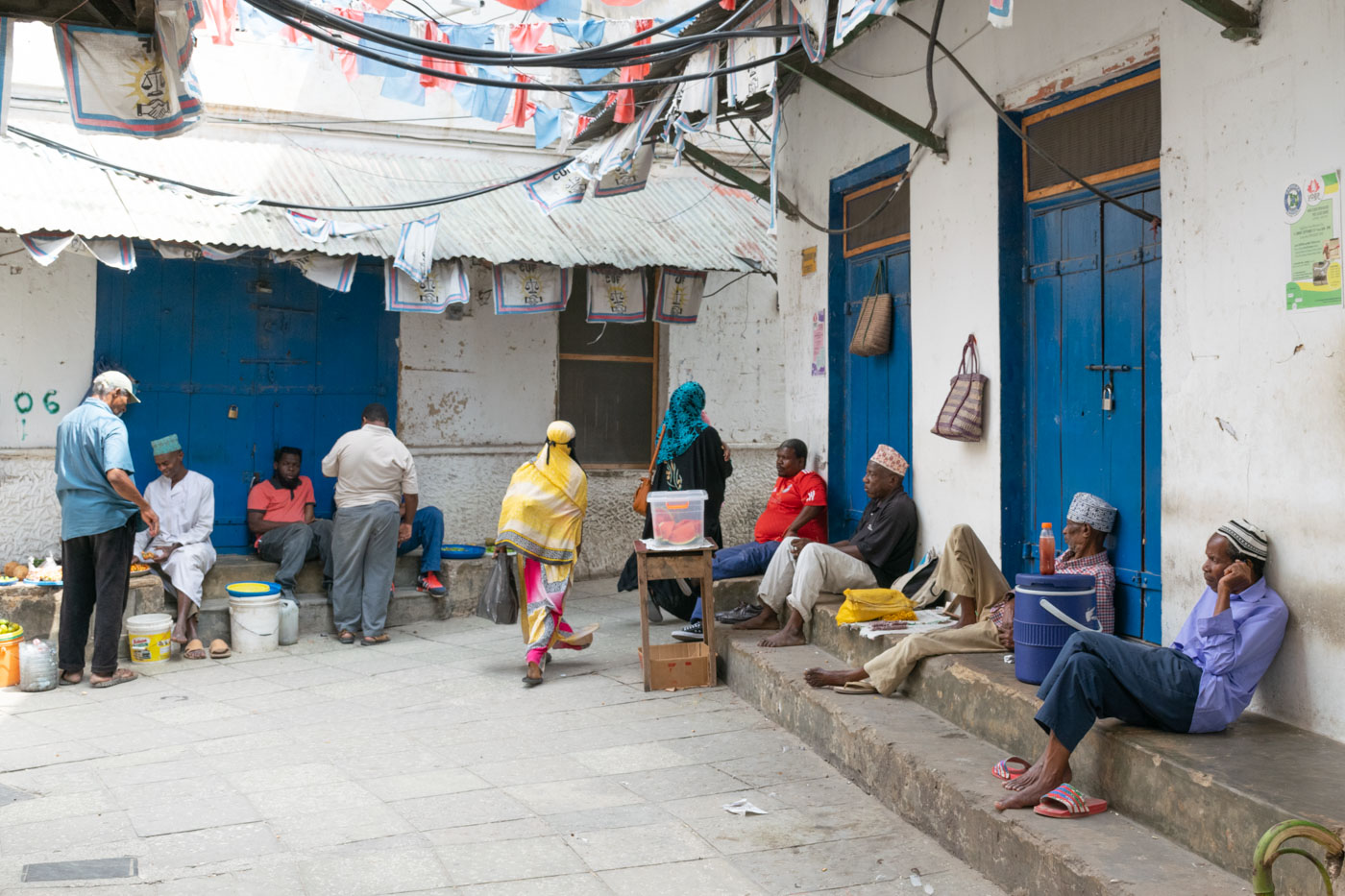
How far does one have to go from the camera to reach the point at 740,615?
7.41 meters

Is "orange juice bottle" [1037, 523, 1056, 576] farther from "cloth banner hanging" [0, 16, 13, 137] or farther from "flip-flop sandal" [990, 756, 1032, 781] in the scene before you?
"cloth banner hanging" [0, 16, 13, 137]

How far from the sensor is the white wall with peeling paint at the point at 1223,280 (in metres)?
4.07

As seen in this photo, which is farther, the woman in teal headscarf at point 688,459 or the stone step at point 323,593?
the stone step at point 323,593

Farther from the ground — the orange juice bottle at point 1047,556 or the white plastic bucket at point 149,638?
the orange juice bottle at point 1047,556

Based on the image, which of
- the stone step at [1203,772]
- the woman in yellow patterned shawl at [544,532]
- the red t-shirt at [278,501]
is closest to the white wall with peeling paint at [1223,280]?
the stone step at [1203,772]

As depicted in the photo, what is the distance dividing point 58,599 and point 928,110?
6549 mm

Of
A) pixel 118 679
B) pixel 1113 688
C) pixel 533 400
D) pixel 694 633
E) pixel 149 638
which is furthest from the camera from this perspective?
pixel 533 400

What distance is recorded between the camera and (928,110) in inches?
263

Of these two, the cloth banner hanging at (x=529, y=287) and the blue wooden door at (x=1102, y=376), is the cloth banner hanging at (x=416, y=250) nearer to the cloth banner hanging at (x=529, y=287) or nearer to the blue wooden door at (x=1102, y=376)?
the cloth banner hanging at (x=529, y=287)

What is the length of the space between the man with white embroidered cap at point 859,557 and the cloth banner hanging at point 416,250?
3650 mm

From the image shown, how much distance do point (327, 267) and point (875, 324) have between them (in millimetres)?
4215

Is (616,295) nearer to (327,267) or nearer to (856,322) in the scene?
(327,267)

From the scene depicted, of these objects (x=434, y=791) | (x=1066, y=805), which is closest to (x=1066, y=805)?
(x=1066, y=805)

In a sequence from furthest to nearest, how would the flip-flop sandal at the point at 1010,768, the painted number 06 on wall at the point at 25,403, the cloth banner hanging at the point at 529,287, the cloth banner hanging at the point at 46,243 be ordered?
the cloth banner hanging at the point at 529,287, the painted number 06 on wall at the point at 25,403, the cloth banner hanging at the point at 46,243, the flip-flop sandal at the point at 1010,768
